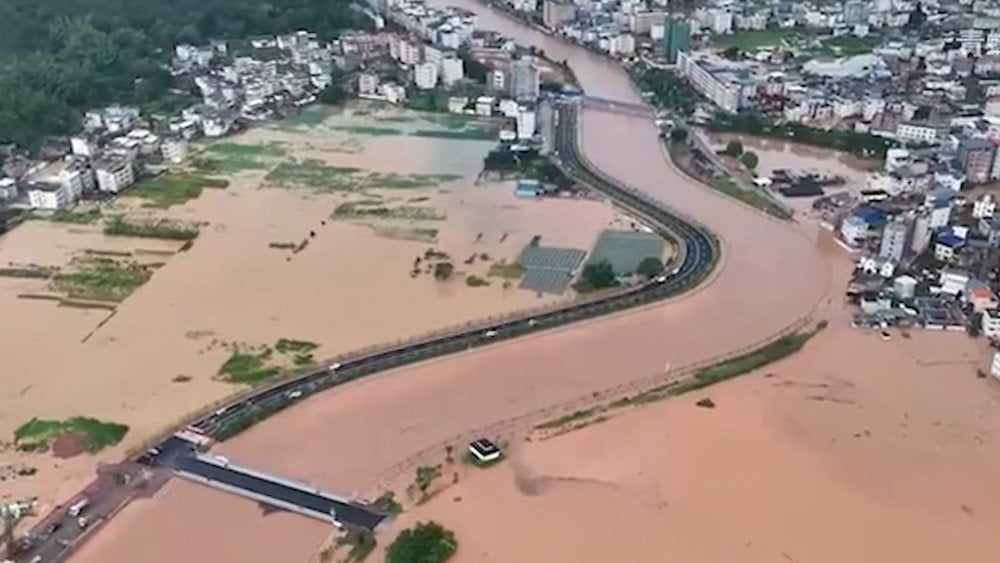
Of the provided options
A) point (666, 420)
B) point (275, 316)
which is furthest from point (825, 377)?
point (275, 316)

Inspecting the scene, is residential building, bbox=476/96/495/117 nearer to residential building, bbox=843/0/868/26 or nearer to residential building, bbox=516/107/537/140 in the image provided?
residential building, bbox=516/107/537/140

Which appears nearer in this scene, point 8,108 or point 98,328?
point 98,328

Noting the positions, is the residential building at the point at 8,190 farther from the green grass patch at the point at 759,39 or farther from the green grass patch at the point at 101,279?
the green grass patch at the point at 759,39

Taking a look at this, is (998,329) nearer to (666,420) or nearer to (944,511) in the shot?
(944,511)

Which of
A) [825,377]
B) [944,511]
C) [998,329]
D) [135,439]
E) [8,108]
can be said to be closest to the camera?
[944,511]

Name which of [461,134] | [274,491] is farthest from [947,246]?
[274,491]

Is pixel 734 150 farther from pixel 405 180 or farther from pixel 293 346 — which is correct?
pixel 293 346
